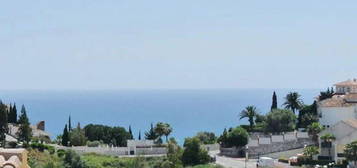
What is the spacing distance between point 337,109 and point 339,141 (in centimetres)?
862

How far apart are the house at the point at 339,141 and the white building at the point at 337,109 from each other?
6.11 m

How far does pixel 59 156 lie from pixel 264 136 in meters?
19.5

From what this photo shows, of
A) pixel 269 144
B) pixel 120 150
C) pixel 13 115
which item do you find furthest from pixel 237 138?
pixel 13 115

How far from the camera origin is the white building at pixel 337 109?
64.5 meters

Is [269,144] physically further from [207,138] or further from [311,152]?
[207,138]

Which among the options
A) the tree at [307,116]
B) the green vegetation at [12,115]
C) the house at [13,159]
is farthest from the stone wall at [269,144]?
the house at [13,159]

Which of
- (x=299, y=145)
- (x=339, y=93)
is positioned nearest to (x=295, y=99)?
(x=339, y=93)

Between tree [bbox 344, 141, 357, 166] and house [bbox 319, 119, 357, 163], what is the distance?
258 cm

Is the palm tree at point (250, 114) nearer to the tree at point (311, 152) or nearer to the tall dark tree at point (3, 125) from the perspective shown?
the tree at point (311, 152)

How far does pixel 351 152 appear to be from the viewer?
172 feet

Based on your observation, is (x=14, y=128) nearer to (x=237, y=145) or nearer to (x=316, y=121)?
(x=237, y=145)

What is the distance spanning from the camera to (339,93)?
238 feet

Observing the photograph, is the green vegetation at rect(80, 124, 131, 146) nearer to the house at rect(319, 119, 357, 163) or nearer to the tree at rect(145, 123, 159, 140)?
the tree at rect(145, 123, 159, 140)

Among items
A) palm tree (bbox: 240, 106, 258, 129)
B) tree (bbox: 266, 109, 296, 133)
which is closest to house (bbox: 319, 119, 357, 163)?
tree (bbox: 266, 109, 296, 133)
